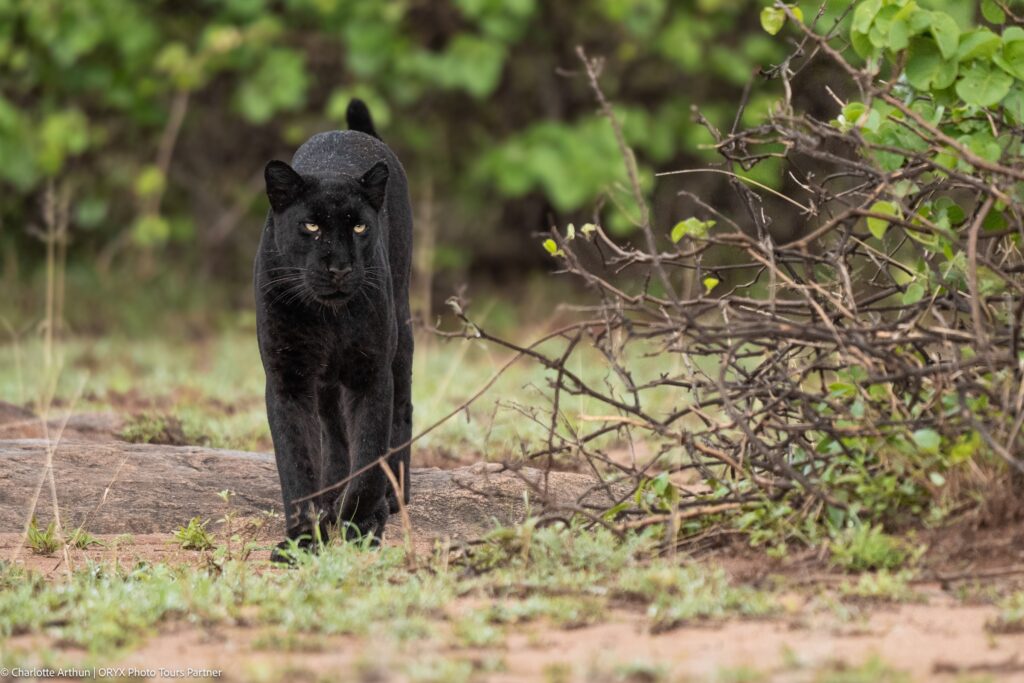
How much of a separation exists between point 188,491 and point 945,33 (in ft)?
9.78

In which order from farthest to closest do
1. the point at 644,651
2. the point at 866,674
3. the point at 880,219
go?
the point at 880,219
the point at 644,651
the point at 866,674

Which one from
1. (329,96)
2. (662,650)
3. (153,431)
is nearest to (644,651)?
A: (662,650)

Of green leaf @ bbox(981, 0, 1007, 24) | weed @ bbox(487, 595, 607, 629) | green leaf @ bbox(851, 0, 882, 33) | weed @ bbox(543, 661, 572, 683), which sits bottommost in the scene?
weed @ bbox(543, 661, 572, 683)

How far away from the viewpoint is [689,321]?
373cm

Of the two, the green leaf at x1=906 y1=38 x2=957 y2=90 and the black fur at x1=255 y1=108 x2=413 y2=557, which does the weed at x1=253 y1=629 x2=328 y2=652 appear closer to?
the black fur at x1=255 y1=108 x2=413 y2=557

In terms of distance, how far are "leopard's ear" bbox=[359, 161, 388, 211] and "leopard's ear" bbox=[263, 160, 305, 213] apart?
0.71 ft

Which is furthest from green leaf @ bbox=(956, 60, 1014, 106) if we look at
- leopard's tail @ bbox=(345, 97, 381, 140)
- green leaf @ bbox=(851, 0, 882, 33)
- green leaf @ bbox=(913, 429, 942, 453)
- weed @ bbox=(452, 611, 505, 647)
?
leopard's tail @ bbox=(345, 97, 381, 140)

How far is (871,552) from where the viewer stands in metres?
3.62

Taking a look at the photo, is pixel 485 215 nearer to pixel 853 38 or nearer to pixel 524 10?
pixel 524 10

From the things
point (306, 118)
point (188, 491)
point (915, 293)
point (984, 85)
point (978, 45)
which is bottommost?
point (188, 491)

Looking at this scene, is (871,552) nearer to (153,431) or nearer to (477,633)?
(477,633)

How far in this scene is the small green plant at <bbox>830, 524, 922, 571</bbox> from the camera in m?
→ 3.62

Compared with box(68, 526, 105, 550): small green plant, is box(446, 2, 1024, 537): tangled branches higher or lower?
higher

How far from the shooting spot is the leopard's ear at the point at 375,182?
15.1 ft
